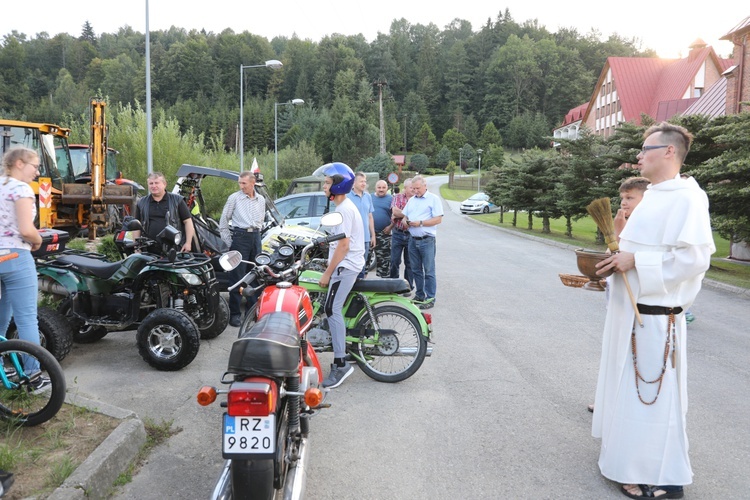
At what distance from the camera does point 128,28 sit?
384 ft

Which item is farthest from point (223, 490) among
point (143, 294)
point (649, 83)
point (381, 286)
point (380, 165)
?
point (649, 83)

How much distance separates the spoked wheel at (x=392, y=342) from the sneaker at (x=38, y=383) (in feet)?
8.76

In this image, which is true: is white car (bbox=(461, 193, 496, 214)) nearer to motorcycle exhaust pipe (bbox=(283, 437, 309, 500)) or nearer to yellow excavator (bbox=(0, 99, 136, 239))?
yellow excavator (bbox=(0, 99, 136, 239))

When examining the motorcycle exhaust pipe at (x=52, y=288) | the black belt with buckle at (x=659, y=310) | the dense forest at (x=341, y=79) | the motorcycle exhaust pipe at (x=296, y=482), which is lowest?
the motorcycle exhaust pipe at (x=296, y=482)

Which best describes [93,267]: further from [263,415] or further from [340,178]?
[263,415]

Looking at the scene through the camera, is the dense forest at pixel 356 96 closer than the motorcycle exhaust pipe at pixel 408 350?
No

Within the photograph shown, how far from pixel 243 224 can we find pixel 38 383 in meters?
4.01

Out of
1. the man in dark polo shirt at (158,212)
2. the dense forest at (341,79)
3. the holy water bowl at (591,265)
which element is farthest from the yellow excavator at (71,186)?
the dense forest at (341,79)

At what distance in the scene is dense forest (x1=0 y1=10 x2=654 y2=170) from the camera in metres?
83.1

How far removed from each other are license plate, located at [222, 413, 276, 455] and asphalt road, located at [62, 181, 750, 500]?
100 centimetres

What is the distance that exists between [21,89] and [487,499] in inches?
3529

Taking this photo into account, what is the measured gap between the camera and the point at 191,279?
6.54 meters

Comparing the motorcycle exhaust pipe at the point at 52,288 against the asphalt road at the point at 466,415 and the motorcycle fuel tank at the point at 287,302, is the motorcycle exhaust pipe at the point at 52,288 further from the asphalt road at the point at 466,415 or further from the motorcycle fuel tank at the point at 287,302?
the motorcycle fuel tank at the point at 287,302

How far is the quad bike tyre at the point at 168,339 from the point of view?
596 cm
